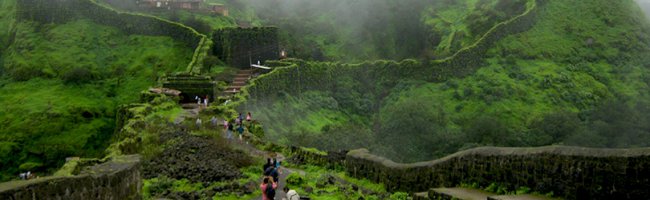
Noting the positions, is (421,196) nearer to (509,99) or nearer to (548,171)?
(548,171)

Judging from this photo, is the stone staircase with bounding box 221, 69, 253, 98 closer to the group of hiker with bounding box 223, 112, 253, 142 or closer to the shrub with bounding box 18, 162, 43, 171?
the group of hiker with bounding box 223, 112, 253, 142

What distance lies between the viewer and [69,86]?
5406cm

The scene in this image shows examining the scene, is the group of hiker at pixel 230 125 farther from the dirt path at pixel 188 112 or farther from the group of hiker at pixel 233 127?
the dirt path at pixel 188 112

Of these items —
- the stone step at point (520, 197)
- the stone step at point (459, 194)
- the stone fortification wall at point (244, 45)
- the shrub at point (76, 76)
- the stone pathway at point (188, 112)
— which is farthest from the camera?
the stone fortification wall at point (244, 45)

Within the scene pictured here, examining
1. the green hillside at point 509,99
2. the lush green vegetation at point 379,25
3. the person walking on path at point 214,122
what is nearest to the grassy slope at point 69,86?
the green hillside at point 509,99

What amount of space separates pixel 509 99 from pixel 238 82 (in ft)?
69.6

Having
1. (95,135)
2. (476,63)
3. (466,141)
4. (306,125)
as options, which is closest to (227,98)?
(306,125)

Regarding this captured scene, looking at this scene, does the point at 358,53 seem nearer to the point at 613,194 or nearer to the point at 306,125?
the point at 306,125

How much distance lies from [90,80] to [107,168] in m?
45.2

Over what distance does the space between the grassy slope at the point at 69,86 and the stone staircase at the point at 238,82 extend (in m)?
5.39

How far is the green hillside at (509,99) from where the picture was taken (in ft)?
142

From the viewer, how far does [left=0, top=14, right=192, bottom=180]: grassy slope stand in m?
43.9

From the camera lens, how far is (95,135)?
150 ft

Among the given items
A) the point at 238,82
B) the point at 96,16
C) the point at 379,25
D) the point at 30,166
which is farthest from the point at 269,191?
the point at 379,25
